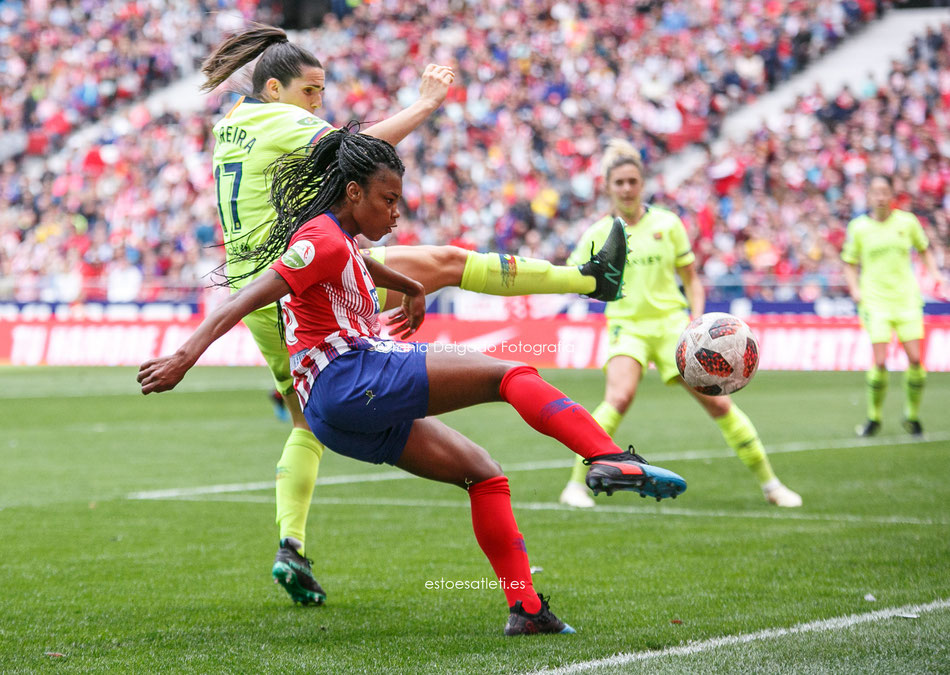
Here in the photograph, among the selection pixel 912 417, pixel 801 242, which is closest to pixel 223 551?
pixel 912 417

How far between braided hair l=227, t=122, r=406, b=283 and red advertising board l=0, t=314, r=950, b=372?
13486mm

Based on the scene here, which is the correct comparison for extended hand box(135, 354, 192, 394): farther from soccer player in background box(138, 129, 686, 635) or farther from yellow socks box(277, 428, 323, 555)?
yellow socks box(277, 428, 323, 555)

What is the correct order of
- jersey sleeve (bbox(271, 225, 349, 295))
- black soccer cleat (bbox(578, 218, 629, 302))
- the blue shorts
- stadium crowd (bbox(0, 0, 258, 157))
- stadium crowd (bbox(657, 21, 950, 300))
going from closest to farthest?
1. jersey sleeve (bbox(271, 225, 349, 295))
2. the blue shorts
3. black soccer cleat (bbox(578, 218, 629, 302))
4. stadium crowd (bbox(657, 21, 950, 300))
5. stadium crowd (bbox(0, 0, 258, 157))

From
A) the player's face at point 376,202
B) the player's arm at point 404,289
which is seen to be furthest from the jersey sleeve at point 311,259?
the player's arm at point 404,289

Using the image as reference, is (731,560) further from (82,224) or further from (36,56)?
(36,56)

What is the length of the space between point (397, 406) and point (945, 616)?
2.24 m

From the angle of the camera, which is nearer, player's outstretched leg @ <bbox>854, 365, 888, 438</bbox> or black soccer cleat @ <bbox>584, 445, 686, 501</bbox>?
black soccer cleat @ <bbox>584, 445, 686, 501</bbox>

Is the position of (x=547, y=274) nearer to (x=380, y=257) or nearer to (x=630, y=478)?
(x=380, y=257)

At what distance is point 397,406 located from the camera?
14.0ft

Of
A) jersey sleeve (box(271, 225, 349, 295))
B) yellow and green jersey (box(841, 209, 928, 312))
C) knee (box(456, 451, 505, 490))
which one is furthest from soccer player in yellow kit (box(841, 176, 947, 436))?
jersey sleeve (box(271, 225, 349, 295))

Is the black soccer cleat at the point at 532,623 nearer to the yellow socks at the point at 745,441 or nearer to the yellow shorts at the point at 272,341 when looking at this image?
the yellow shorts at the point at 272,341

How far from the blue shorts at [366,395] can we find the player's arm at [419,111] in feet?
3.68

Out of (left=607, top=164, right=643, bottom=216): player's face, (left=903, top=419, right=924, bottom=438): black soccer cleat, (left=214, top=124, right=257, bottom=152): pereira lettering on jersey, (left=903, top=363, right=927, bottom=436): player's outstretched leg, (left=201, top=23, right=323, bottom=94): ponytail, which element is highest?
(left=201, top=23, right=323, bottom=94): ponytail

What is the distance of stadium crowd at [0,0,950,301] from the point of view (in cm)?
2272
